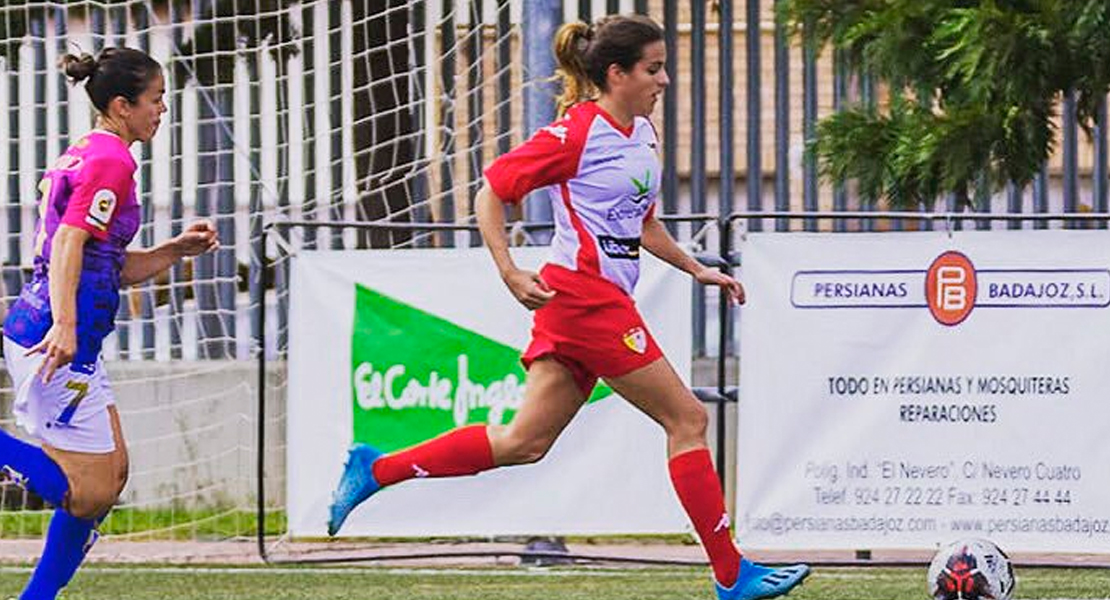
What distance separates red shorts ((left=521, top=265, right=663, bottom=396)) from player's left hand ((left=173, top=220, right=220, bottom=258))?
103 cm

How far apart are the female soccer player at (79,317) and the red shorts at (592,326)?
127 centimetres

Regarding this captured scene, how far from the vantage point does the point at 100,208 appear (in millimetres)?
7590

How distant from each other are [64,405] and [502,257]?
1.32m

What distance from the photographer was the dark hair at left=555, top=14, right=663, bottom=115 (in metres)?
8.05

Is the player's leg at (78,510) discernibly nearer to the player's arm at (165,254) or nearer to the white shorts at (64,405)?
the white shorts at (64,405)

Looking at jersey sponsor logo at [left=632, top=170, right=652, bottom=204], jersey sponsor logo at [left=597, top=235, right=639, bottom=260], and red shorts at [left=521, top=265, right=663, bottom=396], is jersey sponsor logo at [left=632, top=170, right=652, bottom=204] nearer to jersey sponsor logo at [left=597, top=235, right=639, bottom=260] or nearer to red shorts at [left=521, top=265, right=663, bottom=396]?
jersey sponsor logo at [left=597, top=235, right=639, bottom=260]

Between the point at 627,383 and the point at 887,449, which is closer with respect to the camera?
the point at 627,383

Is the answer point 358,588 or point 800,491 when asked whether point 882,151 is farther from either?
point 358,588

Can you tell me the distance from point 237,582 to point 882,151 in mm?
3103

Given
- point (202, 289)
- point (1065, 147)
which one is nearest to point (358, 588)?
point (202, 289)

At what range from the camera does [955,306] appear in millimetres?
10328

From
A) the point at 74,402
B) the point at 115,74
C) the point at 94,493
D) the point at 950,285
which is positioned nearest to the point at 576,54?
the point at 115,74

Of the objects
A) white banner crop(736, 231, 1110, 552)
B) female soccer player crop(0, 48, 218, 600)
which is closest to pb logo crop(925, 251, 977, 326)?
white banner crop(736, 231, 1110, 552)

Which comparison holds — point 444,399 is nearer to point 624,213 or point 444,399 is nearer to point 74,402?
point 624,213
